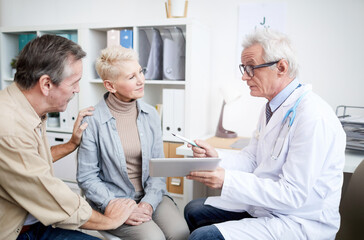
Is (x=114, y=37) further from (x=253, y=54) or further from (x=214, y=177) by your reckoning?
(x=214, y=177)

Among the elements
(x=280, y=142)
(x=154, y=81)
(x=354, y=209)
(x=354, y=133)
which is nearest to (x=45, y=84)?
(x=280, y=142)

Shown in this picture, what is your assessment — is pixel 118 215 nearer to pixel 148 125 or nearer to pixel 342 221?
pixel 148 125

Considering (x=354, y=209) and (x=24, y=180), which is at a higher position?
(x=24, y=180)

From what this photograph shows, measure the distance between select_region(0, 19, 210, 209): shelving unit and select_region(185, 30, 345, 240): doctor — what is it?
718mm

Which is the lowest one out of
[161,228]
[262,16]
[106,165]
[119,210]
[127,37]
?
[161,228]

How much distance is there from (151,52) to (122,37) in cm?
25

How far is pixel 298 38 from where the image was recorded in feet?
7.14

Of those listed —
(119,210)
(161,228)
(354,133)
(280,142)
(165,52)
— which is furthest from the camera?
(165,52)

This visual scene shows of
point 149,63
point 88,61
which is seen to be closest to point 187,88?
point 149,63

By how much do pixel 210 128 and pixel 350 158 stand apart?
1.11 m

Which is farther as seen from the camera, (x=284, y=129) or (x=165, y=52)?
(x=165, y=52)

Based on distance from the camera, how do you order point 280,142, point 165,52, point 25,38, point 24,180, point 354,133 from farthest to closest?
1. point 25,38
2. point 165,52
3. point 354,133
4. point 280,142
5. point 24,180

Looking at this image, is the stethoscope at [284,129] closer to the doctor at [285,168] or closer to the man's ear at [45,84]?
the doctor at [285,168]

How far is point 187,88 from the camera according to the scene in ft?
6.77
